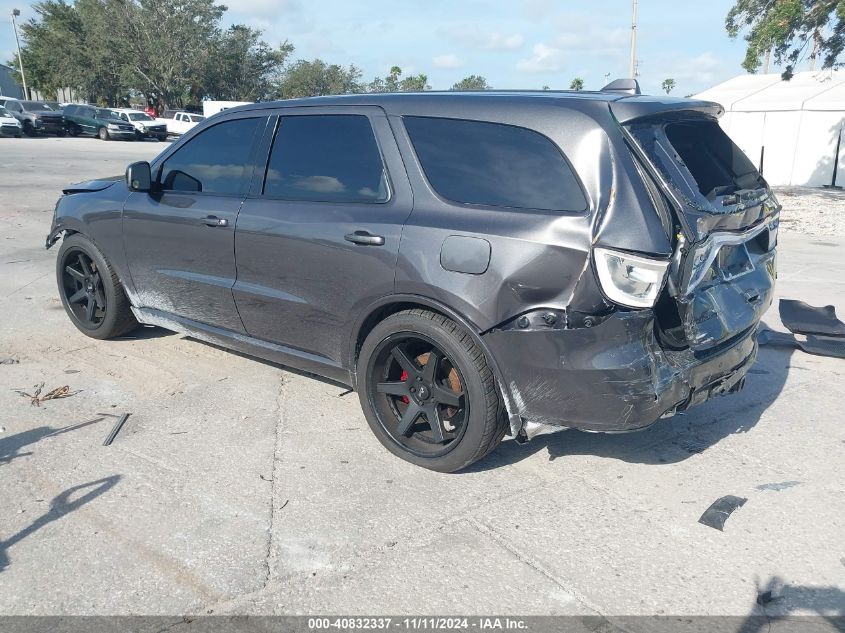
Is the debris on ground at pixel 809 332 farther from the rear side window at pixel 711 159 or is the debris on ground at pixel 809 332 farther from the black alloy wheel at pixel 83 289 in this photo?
the black alloy wheel at pixel 83 289

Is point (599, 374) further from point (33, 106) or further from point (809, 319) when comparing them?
point (33, 106)

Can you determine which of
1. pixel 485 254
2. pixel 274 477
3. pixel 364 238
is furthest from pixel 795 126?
pixel 274 477

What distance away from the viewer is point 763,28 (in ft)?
47.0

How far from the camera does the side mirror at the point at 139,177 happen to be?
490 centimetres

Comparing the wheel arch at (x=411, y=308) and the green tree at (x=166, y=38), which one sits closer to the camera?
the wheel arch at (x=411, y=308)

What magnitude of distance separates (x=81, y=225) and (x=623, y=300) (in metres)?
4.18

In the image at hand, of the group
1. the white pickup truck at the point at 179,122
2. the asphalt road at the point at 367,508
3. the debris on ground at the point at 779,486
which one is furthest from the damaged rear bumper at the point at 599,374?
the white pickup truck at the point at 179,122

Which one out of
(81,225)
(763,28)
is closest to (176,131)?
(763,28)

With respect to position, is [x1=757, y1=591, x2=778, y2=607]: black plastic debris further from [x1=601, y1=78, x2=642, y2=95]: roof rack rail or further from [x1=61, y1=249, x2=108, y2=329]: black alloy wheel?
[x1=61, y1=249, x2=108, y2=329]: black alloy wheel

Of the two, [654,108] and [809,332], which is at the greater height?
[654,108]

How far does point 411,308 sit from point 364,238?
0.43 metres

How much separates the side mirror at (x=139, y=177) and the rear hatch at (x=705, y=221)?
3120mm

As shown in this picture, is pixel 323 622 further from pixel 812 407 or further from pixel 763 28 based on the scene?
pixel 763 28

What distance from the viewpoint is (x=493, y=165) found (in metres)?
3.54
